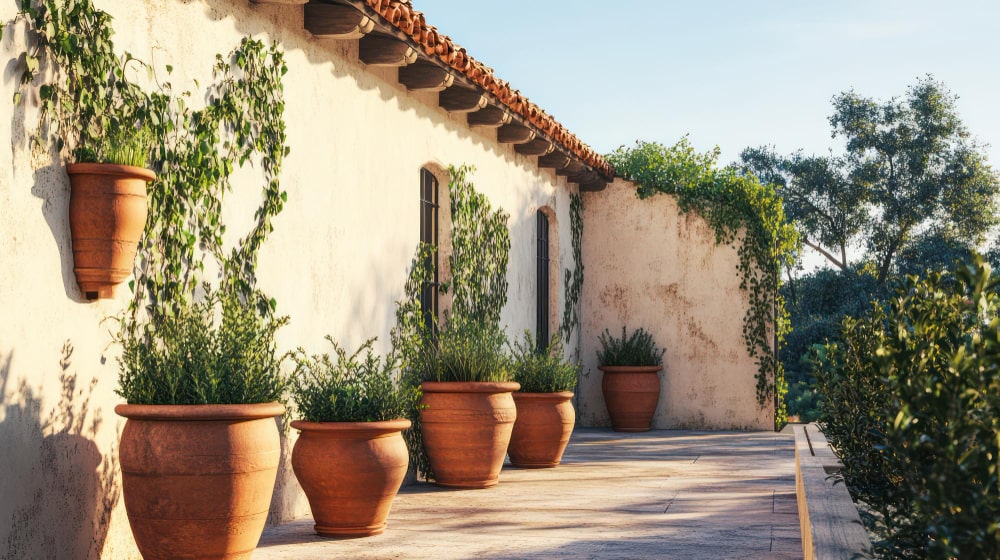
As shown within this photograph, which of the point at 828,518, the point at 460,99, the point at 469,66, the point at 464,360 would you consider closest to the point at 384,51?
the point at 469,66

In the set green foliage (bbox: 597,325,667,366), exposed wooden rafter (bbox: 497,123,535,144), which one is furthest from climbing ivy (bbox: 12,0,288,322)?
green foliage (bbox: 597,325,667,366)

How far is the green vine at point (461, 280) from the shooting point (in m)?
7.12

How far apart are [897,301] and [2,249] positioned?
304 centimetres

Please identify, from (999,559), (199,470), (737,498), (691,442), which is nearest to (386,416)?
(199,470)

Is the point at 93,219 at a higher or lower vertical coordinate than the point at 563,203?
lower

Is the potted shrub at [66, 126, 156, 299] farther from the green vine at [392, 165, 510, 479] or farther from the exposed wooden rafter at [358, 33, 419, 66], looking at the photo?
the green vine at [392, 165, 510, 479]

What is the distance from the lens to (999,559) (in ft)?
6.19

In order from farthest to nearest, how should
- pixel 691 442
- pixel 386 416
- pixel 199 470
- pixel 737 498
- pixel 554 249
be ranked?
pixel 554 249
pixel 691 442
pixel 737 498
pixel 386 416
pixel 199 470

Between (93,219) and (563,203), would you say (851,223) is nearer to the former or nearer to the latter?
(563,203)

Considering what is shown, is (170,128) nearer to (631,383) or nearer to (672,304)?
(631,383)

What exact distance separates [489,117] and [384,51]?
6.97 feet

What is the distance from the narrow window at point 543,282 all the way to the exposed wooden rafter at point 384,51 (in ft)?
14.9

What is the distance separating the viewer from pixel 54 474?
3.94 m

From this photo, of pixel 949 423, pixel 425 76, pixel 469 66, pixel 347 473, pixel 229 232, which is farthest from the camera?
pixel 469 66
